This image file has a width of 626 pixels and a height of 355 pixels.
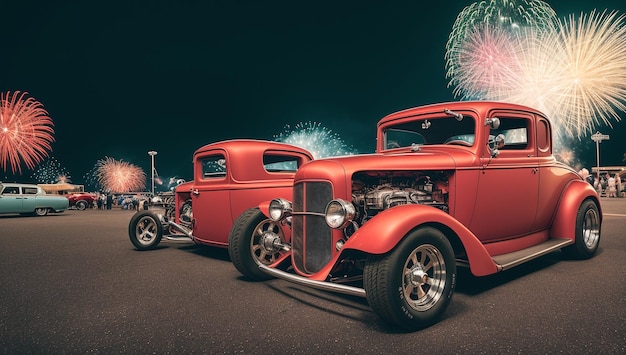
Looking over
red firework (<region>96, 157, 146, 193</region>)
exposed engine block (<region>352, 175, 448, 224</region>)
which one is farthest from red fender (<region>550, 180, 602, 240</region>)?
red firework (<region>96, 157, 146, 193</region>)

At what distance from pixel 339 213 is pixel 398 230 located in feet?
1.83

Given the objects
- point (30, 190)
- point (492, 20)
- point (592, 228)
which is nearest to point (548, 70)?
point (492, 20)

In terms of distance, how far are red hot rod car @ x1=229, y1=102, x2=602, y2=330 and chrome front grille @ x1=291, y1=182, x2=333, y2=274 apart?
0.03 ft

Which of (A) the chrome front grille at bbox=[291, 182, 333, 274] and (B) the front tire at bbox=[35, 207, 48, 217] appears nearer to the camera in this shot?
(A) the chrome front grille at bbox=[291, 182, 333, 274]

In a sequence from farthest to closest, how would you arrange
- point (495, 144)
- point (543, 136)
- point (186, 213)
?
point (186, 213) → point (543, 136) → point (495, 144)

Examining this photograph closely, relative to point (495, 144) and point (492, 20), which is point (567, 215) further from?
point (492, 20)

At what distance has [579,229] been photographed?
540cm

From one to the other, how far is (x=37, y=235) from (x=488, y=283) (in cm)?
1098

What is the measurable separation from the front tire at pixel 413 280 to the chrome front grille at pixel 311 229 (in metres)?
0.73

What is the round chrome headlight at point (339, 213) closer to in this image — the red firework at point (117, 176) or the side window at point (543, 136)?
the side window at point (543, 136)

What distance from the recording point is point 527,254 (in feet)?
14.3

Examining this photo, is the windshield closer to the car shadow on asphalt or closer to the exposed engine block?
the exposed engine block

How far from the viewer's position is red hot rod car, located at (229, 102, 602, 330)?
3.14 metres

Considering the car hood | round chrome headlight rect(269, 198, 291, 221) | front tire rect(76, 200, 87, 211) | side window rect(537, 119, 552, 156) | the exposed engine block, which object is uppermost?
side window rect(537, 119, 552, 156)
